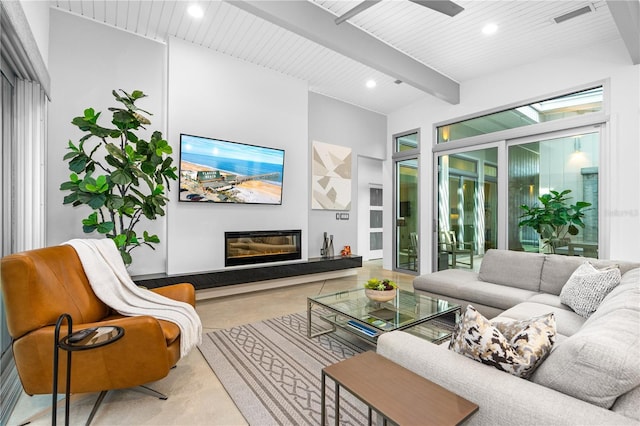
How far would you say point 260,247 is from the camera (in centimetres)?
448

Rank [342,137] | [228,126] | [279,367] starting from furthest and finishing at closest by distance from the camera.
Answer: [342,137] < [228,126] < [279,367]

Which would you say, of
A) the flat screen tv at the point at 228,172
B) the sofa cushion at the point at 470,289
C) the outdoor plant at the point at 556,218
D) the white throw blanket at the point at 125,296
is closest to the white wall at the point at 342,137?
the flat screen tv at the point at 228,172

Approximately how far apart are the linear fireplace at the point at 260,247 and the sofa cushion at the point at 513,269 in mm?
2690

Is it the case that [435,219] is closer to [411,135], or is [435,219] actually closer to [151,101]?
[411,135]

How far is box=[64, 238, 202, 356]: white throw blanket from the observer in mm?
2045

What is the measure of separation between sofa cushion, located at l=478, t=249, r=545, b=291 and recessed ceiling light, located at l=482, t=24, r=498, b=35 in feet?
8.64

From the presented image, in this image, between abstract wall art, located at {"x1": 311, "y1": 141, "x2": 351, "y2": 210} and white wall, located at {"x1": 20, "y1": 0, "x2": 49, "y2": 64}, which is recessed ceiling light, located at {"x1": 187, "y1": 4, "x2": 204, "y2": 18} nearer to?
white wall, located at {"x1": 20, "y1": 0, "x2": 49, "y2": 64}

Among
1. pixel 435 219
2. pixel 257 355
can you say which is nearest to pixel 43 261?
pixel 257 355

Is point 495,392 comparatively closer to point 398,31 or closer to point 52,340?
point 52,340

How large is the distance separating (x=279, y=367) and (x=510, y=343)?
1.65 metres

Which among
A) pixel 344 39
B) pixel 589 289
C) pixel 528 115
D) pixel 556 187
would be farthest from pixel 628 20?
pixel 344 39

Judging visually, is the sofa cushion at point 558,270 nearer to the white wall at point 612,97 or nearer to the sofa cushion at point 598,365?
the white wall at point 612,97

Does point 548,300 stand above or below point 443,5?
below

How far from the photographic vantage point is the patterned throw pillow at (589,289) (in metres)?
2.21
